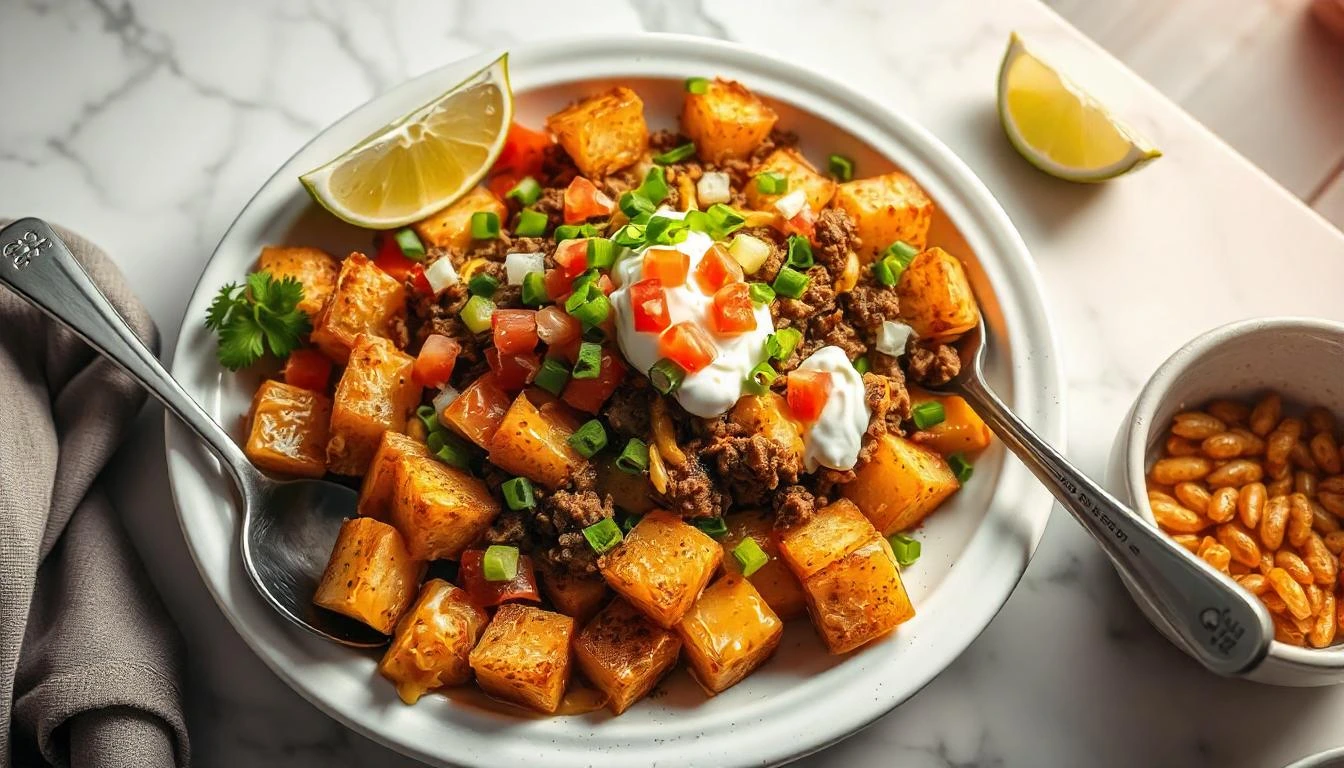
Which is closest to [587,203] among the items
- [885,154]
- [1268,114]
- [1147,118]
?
[885,154]

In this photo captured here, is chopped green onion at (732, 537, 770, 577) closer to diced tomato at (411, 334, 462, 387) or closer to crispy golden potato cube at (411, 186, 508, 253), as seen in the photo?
diced tomato at (411, 334, 462, 387)

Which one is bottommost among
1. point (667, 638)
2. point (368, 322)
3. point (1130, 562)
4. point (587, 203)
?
point (667, 638)

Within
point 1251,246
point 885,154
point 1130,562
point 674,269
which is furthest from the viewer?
point 1251,246

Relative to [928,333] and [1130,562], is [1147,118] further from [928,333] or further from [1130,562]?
[1130,562]

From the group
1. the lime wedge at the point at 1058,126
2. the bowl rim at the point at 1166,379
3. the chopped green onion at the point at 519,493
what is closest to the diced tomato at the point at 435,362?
the chopped green onion at the point at 519,493

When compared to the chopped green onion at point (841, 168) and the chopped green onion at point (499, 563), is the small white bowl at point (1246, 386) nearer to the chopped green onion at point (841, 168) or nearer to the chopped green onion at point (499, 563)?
the chopped green onion at point (841, 168)
